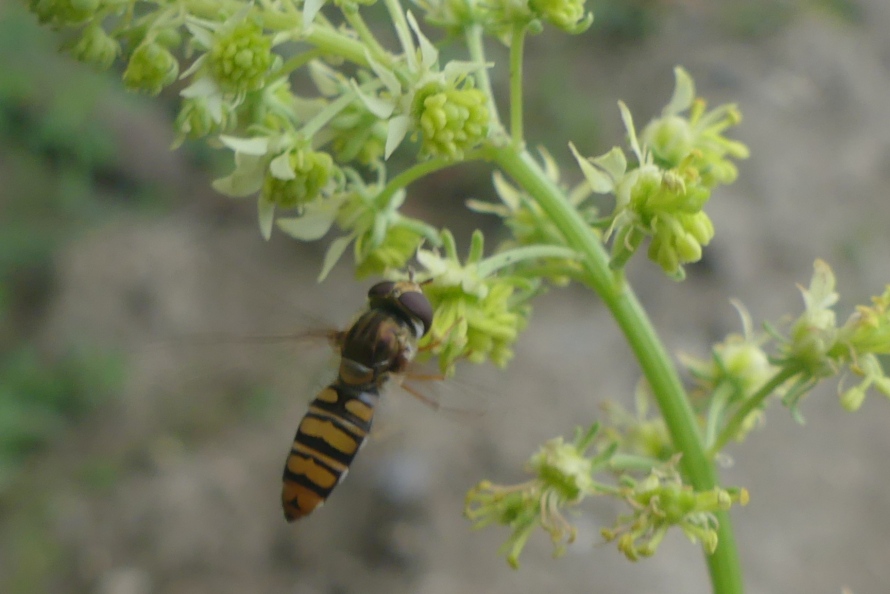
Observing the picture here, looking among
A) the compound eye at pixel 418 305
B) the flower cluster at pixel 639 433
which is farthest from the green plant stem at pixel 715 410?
the compound eye at pixel 418 305

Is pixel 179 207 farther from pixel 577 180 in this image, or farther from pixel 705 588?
pixel 705 588

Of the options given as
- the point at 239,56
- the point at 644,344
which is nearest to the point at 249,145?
the point at 239,56

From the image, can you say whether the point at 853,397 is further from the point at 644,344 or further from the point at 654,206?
the point at 654,206

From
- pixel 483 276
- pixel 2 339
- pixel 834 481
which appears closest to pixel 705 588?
pixel 834 481

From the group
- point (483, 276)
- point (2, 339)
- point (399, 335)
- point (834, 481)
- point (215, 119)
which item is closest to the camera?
point (215, 119)

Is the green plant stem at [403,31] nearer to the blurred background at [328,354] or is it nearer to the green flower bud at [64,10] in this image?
the green flower bud at [64,10]

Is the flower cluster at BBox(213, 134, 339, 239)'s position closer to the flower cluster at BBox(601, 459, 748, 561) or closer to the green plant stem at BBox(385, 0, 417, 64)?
the green plant stem at BBox(385, 0, 417, 64)
